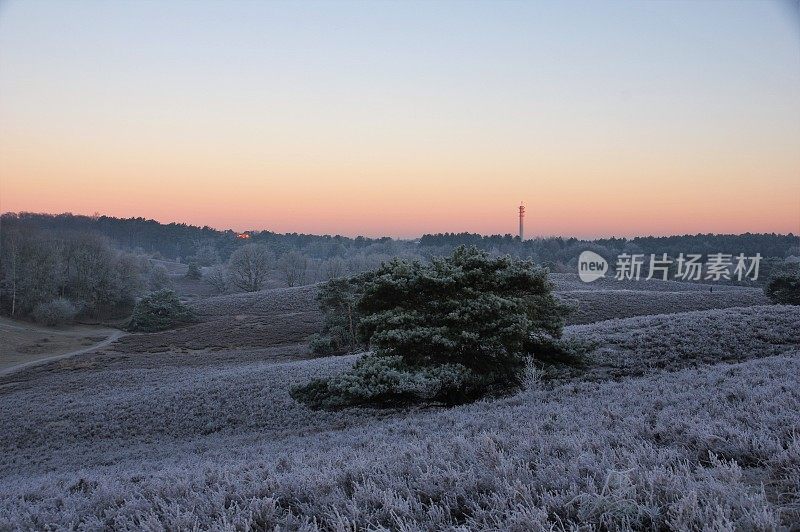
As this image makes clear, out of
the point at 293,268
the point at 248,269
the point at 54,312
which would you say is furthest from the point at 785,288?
the point at 54,312

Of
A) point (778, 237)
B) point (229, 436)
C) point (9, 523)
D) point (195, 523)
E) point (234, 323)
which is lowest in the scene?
point (234, 323)

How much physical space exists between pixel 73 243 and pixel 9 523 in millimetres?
82906

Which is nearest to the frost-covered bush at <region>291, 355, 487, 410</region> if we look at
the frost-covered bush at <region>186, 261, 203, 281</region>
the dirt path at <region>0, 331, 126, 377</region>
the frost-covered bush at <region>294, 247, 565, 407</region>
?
the frost-covered bush at <region>294, 247, 565, 407</region>

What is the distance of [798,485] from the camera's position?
10.4ft

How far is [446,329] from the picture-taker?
11742 millimetres

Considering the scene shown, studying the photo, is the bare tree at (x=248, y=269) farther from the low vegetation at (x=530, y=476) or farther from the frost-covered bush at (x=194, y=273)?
the low vegetation at (x=530, y=476)

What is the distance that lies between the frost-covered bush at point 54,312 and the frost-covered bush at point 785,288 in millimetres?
79068

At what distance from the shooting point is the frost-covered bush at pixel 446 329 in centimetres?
1084

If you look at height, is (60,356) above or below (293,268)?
below

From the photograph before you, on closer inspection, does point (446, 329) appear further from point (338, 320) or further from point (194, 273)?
point (194, 273)

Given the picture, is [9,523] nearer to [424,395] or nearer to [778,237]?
[424,395]

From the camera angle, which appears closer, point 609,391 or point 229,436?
point 609,391

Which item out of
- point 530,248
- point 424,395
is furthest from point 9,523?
point 530,248

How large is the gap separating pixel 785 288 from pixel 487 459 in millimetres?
45990
